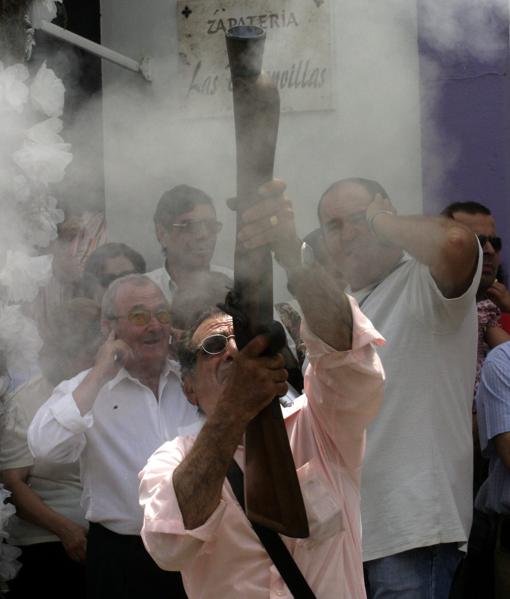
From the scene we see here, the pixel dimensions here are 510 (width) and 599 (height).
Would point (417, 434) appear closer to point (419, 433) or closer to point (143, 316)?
point (419, 433)

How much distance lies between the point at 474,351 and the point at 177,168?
1126mm

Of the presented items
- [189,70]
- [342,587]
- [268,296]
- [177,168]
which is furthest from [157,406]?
[268,296]

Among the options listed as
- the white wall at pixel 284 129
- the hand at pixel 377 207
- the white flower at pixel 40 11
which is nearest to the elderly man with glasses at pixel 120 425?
the white wall at pixel 284 129

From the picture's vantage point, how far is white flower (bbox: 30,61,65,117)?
8.23ft

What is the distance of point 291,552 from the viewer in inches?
88.3

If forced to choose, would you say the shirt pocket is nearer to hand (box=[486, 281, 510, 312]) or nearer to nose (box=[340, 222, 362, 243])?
nose (box=[340, 222, 362, 243])

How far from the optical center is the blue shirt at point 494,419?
3842mm

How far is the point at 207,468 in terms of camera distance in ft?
6.96

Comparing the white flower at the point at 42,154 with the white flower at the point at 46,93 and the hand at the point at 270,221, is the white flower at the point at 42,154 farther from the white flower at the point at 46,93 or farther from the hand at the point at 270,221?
the hand at the point at 270,221

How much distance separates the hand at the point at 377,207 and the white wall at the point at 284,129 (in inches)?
11.6

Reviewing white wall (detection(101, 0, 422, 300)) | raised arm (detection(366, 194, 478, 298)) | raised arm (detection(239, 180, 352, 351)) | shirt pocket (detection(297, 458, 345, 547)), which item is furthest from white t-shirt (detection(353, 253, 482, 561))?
raised arm (detection(239, 180, 352, 351))

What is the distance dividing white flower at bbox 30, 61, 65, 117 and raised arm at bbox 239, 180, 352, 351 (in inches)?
34.5

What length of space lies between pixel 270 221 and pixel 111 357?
1.78m

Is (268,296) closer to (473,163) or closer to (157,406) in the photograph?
(157,406)
